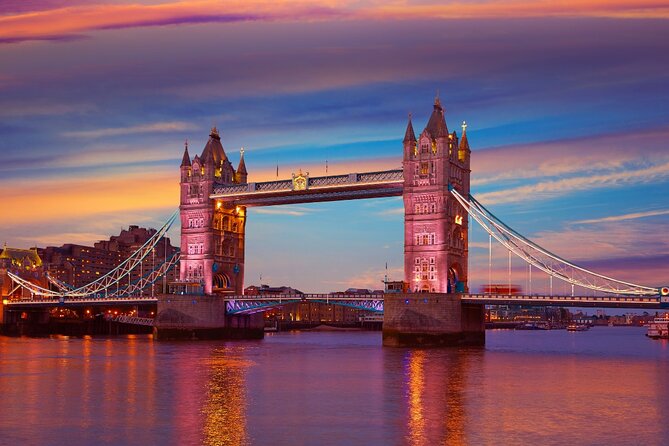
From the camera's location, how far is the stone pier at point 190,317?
110m

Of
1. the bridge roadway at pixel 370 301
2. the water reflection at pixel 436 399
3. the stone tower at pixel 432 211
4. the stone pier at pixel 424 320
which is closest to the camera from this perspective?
the water reflection at pixel 436 399

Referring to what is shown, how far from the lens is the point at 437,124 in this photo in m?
98.2

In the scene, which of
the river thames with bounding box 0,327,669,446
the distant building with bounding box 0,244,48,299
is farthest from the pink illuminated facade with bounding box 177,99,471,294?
the distant building with bounding box 0,244,48,299

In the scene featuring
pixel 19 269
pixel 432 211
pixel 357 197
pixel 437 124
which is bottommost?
pixel 19 269

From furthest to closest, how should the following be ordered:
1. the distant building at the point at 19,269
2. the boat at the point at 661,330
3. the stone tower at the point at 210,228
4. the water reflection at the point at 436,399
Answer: the boat at the point at 661,330, the distant building at the point at 19,269, the stone tower at the point at 210,228, the water reflection at the point at 436,399

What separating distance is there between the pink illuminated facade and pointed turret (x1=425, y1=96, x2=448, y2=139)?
4.5 inches

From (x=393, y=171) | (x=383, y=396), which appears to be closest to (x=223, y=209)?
(x=393, y=171)

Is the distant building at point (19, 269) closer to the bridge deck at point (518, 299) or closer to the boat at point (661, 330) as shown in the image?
the bridge deck at point (518, 299)

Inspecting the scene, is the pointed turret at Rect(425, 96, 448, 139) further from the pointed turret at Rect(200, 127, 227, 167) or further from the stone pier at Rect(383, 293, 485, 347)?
the pointed turret at Rect(200, 127, 227, 167)

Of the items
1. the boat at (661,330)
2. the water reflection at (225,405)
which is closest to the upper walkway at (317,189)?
the water reflection at (225,405)

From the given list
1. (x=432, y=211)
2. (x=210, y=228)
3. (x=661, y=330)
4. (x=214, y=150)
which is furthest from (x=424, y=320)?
(x=661, y=330)

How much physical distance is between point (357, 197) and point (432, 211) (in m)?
12.4

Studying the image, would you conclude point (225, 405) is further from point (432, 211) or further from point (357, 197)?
point (357, 197)

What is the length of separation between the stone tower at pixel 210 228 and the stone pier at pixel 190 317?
386cm
